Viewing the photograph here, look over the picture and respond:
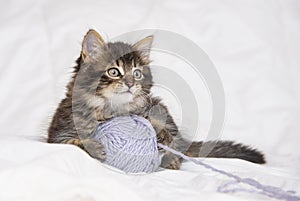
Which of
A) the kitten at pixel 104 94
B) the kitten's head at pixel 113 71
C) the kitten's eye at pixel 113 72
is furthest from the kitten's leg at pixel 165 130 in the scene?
the kitten's eye at pixel 113 72

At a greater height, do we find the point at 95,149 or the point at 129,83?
the point at 129,83

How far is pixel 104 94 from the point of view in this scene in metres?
1.75

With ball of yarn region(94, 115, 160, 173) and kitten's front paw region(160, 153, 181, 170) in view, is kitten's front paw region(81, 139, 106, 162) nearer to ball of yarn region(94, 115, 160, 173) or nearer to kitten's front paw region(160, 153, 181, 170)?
ball of yarn region(94, 115, 160, 173)

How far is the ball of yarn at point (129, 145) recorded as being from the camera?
5.47ft

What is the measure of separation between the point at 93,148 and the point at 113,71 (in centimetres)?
26

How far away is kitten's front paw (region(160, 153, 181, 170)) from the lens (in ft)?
5.84

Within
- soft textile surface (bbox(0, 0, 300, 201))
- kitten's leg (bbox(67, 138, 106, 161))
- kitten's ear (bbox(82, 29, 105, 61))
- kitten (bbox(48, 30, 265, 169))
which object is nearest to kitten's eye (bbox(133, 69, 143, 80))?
kitten (bbox(48, 30, 265, 169))

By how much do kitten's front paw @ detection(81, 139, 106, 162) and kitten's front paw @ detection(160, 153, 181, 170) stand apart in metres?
0.22

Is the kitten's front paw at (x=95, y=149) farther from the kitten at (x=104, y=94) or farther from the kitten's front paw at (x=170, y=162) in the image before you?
the kitten's front paw at (x=170, y=162)

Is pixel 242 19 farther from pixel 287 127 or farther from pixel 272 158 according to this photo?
pixel 272 158

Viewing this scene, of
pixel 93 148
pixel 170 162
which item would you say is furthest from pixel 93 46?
pixel 170 162

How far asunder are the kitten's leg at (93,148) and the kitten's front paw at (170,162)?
0.74 feet

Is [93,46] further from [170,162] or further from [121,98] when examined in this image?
[170,162]

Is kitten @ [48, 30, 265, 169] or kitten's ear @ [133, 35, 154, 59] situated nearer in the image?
kitten @ [48, 30, 265, 169]
